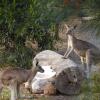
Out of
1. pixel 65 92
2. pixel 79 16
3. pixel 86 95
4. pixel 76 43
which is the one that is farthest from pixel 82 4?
pixel 76 43

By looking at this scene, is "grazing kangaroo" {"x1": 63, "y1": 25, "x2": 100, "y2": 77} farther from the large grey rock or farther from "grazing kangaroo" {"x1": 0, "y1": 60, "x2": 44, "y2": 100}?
"grazing kangaroo" {"x1": 0, "y1": 60, "x2": 44, "y2": 100}

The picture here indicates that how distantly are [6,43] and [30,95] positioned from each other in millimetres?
2804

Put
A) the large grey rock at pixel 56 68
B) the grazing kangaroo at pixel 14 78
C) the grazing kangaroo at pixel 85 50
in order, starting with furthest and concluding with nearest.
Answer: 1. the grazing kangaroo at pixel 85 50
2. the large grey rock at pixel 56 68
3. the grazing kangaroo at pixel 14 78

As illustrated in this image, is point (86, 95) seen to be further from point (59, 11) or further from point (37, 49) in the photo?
point (37, 49)

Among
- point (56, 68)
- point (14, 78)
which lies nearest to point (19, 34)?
point (56, 68)

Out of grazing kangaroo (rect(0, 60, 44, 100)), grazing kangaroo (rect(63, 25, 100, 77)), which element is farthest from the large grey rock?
grazing kangaroo (rect(63, 25, 100, 77))

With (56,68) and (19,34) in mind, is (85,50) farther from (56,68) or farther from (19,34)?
(19,34)


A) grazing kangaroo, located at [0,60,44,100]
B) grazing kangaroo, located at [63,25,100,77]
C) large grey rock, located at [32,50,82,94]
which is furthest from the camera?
grazing kangaroo, located at [63,25,100,77]

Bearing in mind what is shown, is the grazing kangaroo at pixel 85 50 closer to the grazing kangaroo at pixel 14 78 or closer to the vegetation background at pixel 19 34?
the vegetation background at pixel 19 34

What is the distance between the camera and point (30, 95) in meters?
8.00

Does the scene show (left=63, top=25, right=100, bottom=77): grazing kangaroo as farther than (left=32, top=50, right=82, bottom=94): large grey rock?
Yes

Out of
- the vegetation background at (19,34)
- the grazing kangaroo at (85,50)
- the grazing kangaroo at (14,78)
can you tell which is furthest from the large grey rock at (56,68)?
the vegetation background at (19,34)

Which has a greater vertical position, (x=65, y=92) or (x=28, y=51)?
(x=28, y=51)

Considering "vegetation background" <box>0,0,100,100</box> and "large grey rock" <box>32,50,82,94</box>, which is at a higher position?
"vegetation background" <box>0,0,100,100</box>
